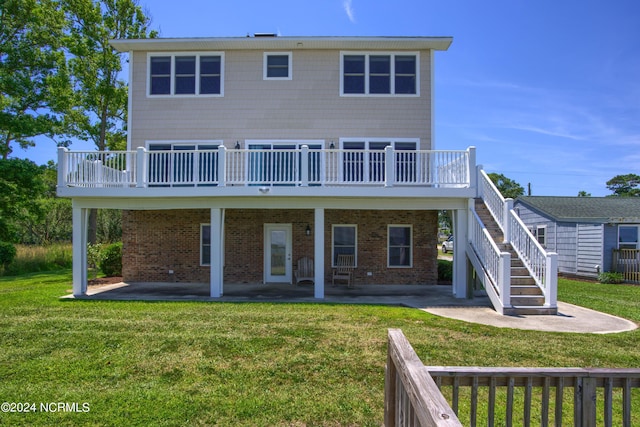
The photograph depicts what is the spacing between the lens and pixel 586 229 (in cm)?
1762

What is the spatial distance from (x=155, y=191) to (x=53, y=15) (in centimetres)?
1641

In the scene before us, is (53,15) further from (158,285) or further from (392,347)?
(392,347)

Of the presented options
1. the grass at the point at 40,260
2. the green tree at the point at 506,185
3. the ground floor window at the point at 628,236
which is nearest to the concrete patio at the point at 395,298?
the grass at the point at 40,260

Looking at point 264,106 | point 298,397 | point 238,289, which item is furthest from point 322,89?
point 298,397

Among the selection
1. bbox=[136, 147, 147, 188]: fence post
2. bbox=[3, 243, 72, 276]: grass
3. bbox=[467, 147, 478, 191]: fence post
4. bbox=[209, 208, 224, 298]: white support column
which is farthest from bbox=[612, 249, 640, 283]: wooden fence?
bbox=[3, 243, 72, 276]: grass

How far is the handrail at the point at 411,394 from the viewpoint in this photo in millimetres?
1730

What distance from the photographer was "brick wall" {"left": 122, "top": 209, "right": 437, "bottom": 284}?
44.8ft

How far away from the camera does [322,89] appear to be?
1330cm

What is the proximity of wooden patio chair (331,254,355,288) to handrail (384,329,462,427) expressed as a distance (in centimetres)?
1000

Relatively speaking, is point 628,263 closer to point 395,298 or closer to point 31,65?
point 395,298

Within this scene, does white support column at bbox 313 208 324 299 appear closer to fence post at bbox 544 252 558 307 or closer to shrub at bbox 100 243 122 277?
fence post at bbox 544 252 558 307

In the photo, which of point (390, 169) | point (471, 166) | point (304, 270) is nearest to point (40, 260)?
point (304, 270)

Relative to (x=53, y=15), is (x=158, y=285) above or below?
below

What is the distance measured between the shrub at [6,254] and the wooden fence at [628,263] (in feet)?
85.4
